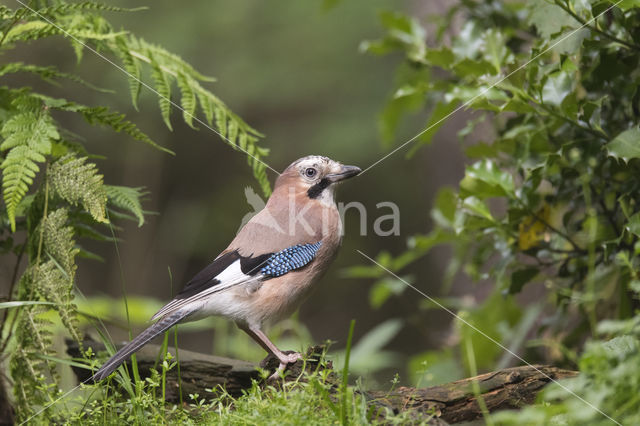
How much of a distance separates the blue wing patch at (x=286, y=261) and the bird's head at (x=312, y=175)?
314 mm

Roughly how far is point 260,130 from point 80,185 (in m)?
6.93

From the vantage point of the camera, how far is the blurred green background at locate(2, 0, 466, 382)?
28.1 ft

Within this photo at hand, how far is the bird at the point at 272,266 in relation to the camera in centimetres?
286

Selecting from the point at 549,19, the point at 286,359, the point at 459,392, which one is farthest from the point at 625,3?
the point at 286,359

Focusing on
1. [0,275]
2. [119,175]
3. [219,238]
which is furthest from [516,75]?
[119,175]

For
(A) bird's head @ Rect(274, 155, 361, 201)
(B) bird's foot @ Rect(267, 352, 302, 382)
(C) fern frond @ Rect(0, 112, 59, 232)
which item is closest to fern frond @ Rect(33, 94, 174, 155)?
(C) fern frond @ Rect(0, 112, 59, 232)

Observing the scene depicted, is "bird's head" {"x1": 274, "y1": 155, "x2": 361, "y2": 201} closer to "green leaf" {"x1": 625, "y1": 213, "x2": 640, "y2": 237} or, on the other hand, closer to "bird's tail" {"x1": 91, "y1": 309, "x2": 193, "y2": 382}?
"bird's tail" {"x1": 91, "y1": 309, "x2": 193, "y2": 382}

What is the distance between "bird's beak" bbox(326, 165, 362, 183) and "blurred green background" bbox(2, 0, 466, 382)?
5052mm

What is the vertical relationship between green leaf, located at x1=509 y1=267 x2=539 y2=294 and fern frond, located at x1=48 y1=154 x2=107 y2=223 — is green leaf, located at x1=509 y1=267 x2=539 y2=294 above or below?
below

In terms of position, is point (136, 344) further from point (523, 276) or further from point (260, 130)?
point (260, 130)

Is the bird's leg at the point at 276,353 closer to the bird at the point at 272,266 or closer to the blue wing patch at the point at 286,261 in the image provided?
the bird at the point at 272,266

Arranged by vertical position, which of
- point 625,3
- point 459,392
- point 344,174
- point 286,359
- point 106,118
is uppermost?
point 625,3

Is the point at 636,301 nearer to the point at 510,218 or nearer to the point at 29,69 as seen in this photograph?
the point at 510,218

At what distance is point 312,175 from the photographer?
3229mm
